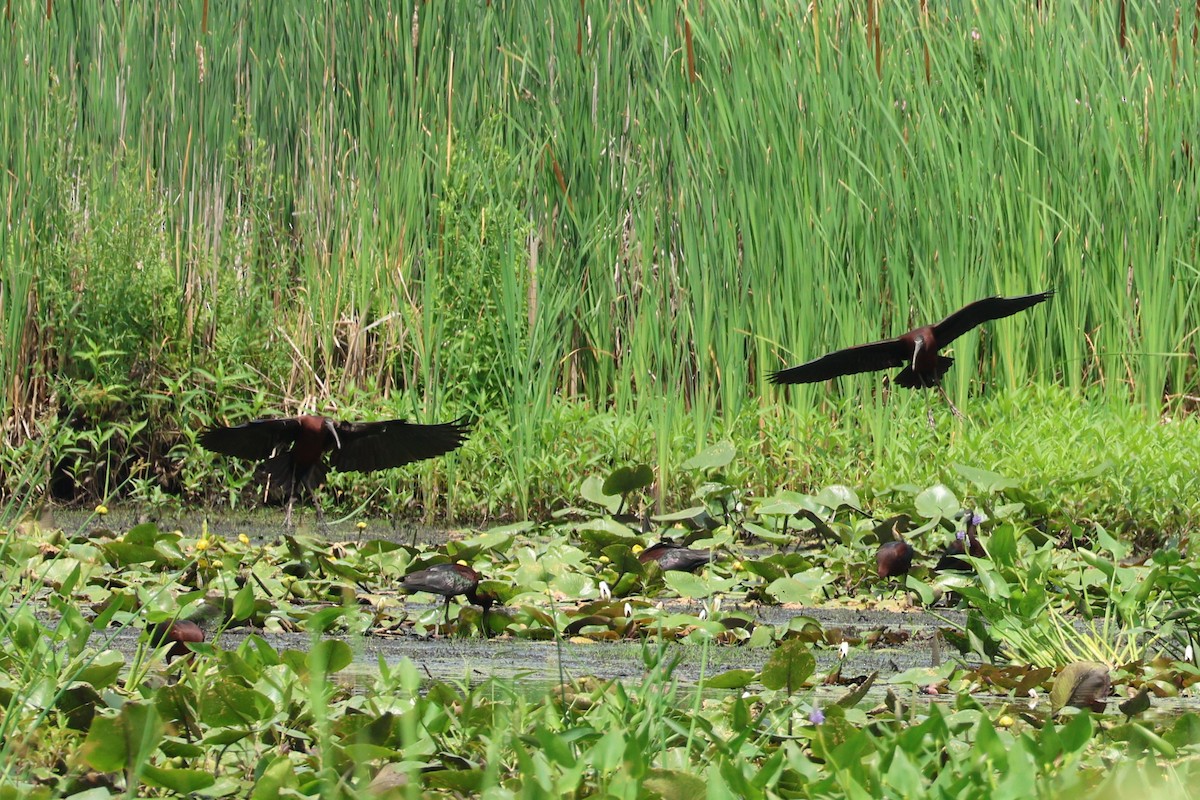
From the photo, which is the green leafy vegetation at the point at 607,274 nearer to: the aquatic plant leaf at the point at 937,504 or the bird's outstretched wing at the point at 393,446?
the aquatic plant leaf at the point at 937,504

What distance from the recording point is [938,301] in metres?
5.53

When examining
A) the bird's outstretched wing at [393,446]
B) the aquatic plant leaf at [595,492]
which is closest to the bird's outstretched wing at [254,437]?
the bird's outstretched wing at [393,446]

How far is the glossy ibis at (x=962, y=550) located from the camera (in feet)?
12.4

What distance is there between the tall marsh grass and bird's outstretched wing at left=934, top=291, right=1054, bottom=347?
0.99 meters

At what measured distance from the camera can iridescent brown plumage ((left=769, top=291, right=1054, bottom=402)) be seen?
13.6ft

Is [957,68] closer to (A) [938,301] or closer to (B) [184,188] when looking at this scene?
(A) [938,301]

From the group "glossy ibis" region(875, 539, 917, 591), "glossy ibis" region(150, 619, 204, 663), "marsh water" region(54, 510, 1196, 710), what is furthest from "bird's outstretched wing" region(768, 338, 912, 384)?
"glossy ibis" region(150, 619, 204, 663)

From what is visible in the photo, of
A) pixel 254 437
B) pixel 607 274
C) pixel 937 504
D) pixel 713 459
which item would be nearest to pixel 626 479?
pixel 713 459

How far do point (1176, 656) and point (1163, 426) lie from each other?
2.30m

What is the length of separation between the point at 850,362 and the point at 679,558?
909 millimetres

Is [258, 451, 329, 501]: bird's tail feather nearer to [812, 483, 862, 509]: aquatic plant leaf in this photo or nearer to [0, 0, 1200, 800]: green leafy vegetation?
[0, 0, 1200, 800]: green leafy vegetation

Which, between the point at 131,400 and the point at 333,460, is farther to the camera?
the point at 131,400

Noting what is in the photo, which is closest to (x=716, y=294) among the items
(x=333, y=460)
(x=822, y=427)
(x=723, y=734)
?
(x=822, y=427)

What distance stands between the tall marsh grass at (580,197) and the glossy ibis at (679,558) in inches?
50.0
